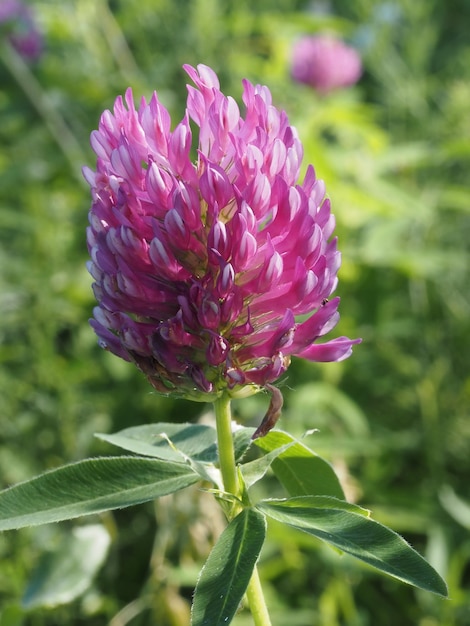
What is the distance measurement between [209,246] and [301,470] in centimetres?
45

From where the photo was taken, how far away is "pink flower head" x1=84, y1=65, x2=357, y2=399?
4.55 ft

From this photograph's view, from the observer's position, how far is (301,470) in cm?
155

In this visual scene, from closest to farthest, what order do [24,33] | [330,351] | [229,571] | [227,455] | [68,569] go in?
[229,571]
[227,455]
[330,351]
[68,569]
[24,33]

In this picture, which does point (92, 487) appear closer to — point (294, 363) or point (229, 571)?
point (229, 571)

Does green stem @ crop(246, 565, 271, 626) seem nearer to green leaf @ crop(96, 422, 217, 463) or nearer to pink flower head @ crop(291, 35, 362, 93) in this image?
green leaf @ crop(96, 422, 217, 463)

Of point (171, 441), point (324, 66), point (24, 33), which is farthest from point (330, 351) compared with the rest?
point (324, 66)

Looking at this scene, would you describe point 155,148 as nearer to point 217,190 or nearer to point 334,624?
point 217,190

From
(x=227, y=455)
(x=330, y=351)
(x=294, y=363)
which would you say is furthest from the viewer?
(x=294, y=363)

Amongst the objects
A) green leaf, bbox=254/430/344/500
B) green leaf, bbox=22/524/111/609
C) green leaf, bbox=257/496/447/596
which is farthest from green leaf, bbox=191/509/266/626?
green leaf, bbox=22/524/111/609

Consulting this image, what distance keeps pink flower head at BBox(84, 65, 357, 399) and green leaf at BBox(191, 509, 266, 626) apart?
217 millimetres

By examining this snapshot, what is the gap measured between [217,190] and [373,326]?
2526 mm

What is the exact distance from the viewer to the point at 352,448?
3.10m

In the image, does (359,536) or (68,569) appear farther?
(68,569)

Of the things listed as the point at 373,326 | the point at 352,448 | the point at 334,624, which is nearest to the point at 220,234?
the point at 352,448
